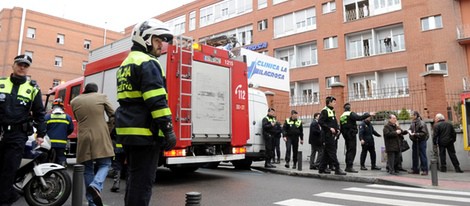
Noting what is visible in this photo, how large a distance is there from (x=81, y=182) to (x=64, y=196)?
127cm

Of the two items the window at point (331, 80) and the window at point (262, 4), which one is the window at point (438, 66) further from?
the window at point (262, 4)

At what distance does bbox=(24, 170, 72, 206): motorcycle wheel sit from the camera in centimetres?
498

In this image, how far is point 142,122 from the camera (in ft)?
10.0

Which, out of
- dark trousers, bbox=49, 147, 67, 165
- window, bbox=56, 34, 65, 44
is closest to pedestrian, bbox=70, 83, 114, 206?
dark trousers, bbox=49, 147, 67, 165

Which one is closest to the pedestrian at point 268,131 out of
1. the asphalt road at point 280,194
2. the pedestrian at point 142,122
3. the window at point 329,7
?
the asphalt road at point 280,194

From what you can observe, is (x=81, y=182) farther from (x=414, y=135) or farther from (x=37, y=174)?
(x=414, y=135)

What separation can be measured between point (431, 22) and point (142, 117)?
25.5 metres

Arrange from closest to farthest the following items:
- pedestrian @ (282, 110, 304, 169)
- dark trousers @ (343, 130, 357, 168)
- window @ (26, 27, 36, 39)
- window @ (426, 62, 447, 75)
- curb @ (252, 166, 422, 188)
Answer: curb @ (252, 166, 422, 188)
dark trousers @ (343, 130, 357, 168)
pedestrian @ (282, 110, 304, 169)
window @ (426, 62, 447, 75)
window @ (26, 27, 36, 39)

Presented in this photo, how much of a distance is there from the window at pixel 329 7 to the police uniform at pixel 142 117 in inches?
1066

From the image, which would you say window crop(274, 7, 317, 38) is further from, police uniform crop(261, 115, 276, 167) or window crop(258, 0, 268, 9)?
police uniform crop(261, 115, 276, 167)

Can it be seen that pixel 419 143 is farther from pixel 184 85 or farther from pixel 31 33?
pixel 31 33

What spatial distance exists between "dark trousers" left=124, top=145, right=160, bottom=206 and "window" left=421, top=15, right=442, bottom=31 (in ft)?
82.9

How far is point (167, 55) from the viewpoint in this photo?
7.17m

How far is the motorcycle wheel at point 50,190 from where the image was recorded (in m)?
4.98
